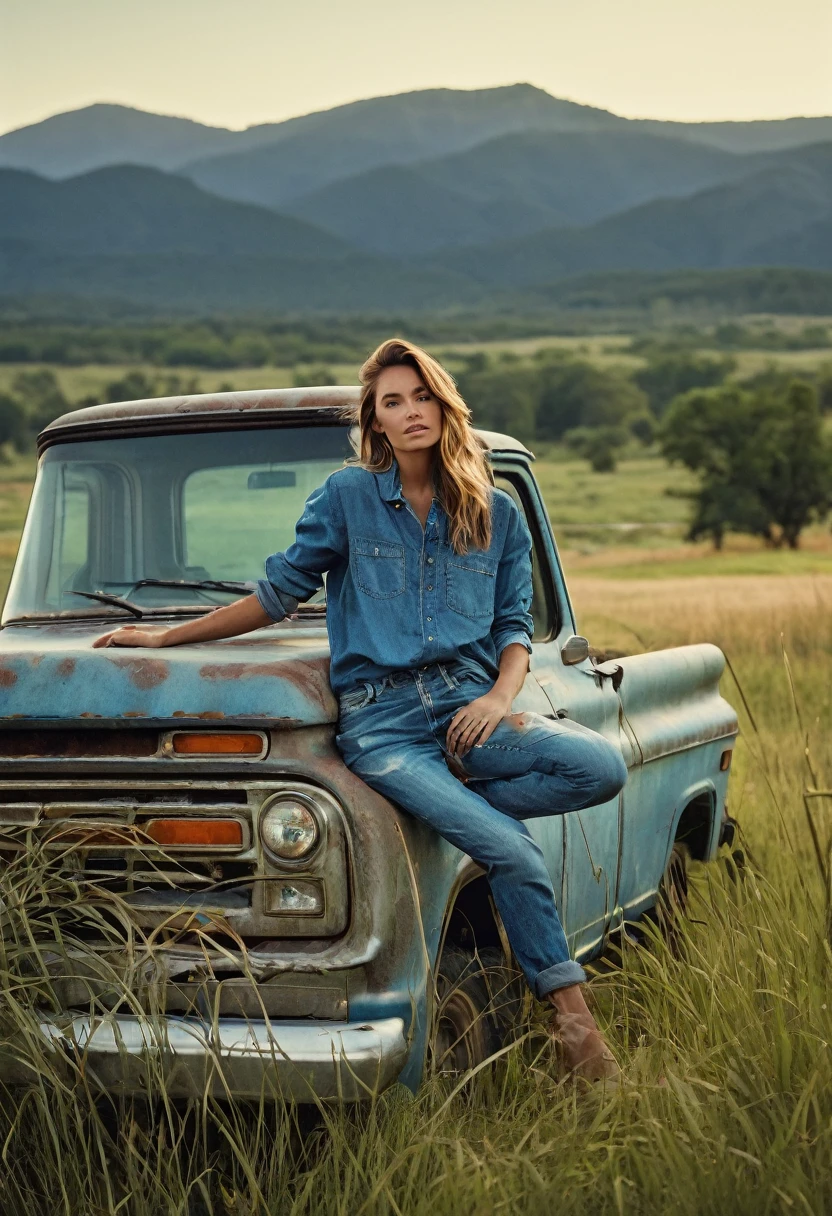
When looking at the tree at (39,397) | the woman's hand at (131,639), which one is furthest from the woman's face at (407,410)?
the tree at (39,397)

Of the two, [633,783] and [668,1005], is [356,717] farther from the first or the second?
[633,783]

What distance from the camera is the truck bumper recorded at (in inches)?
128

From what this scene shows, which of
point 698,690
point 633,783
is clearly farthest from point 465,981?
point 698,690

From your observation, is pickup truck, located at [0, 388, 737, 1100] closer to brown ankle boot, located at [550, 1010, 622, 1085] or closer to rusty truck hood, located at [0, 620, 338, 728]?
rusty truck hood, located at [0, 620, 338, 728]

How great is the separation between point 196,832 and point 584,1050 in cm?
101

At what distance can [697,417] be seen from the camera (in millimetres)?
71688

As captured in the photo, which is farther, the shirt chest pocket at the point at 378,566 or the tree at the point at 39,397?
the tree at the point at 39,397

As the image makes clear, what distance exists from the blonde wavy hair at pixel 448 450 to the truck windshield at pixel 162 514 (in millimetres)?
561

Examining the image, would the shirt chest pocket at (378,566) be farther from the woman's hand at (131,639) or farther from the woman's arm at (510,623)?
the woman's hand at (131,639)

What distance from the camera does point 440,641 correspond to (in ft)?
12.4

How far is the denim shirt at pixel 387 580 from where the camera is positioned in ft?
12.4

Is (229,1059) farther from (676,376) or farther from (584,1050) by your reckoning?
(676,376)

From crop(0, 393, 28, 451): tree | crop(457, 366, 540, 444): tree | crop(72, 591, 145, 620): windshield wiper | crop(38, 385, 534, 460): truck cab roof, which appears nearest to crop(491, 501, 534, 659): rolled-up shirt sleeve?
crop(38, 385, 534, 460): truck cab roof

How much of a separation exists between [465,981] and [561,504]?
78337 mm
